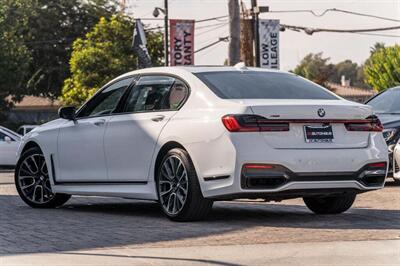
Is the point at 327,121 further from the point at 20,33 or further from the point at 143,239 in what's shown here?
the point at 20,33

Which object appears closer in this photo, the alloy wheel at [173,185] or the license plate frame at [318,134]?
the license plate frame at [318,134]

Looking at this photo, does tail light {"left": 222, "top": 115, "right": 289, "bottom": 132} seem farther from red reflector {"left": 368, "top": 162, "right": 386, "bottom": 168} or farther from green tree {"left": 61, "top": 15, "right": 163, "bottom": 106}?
green tree {"left": 61, "top": 15, "right": 163, "bottom": 106}

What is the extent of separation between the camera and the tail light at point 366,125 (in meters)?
9.64

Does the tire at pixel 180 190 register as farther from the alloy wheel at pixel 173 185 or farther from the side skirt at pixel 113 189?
the side skirt at pixel 113 189

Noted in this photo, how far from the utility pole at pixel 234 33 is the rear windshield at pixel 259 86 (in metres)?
16.0

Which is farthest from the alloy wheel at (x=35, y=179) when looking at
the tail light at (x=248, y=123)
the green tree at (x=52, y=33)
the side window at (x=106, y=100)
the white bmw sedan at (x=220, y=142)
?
the green tree at (x=52, y=33)

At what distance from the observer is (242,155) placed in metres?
9.14

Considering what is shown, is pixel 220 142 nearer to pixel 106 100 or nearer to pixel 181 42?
pixel 106 100

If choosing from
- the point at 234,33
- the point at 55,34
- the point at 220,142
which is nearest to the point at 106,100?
the point at 220,142

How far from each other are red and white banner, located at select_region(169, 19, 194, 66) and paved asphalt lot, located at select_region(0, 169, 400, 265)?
87.4ft

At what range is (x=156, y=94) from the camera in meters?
10.5

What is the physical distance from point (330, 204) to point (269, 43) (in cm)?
2639

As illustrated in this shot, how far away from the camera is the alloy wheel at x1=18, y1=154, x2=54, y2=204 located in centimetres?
1170

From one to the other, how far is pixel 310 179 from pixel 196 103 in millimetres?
1373
